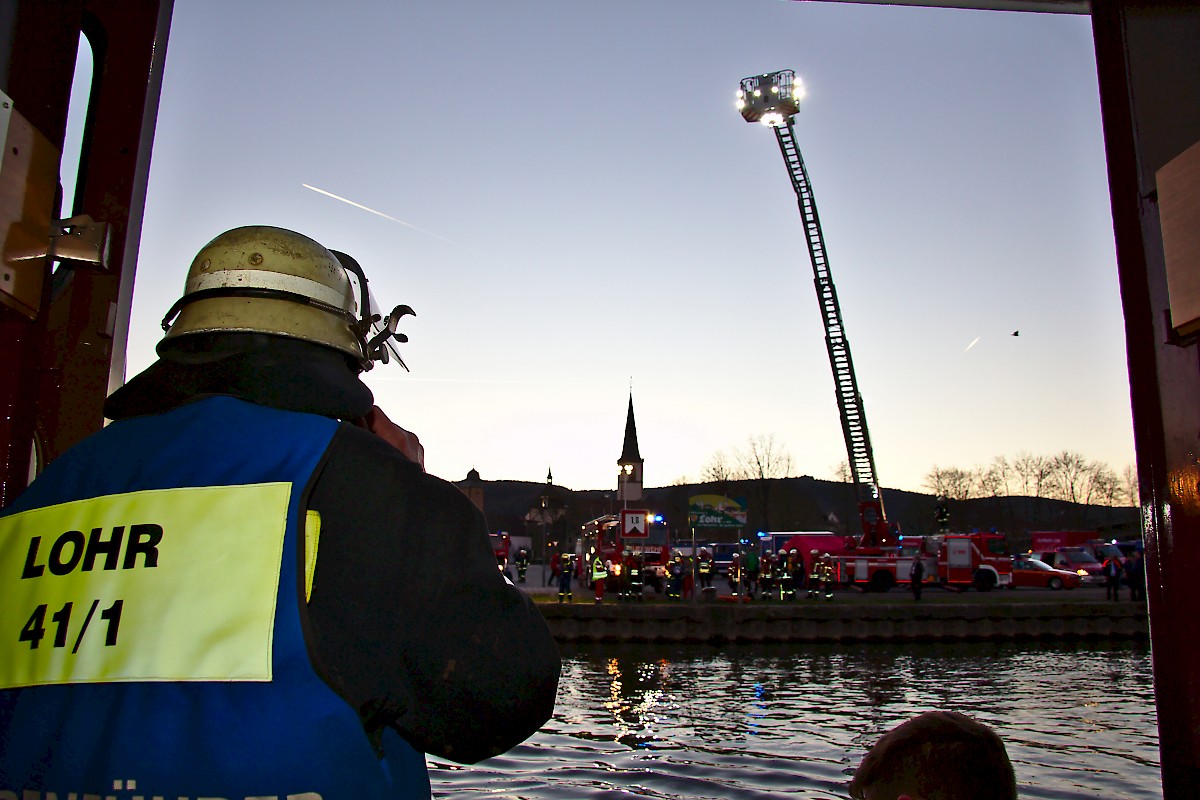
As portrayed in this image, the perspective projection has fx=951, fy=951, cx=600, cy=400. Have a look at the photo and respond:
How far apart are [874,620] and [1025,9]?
23485 millimetres

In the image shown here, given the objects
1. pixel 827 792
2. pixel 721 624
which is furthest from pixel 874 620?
pixel 827 792

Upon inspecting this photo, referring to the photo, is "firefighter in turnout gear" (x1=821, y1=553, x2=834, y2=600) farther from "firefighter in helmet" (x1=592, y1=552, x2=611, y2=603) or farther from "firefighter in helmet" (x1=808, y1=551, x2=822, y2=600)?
Result: "firefighter in helmet" (x1=592, y1=552, x2=611, y2=603)

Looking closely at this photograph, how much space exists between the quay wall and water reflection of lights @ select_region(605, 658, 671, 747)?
13.1ft

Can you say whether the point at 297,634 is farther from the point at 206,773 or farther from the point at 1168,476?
the point at 1168,476

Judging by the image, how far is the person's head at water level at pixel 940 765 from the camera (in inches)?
89.7

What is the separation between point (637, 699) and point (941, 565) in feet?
81.3

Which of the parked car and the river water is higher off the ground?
the parked car

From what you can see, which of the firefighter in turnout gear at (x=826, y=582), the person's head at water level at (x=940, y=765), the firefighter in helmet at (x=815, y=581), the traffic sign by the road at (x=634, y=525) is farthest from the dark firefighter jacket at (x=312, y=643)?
the firefighter in helmet at (x=815, y=581)

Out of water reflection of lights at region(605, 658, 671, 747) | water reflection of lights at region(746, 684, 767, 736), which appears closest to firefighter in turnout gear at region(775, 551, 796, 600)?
water reflection of lights at region(605, 658, 671, 747)

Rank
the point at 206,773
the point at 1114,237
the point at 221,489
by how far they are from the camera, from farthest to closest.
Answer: the point at 1114,237, the point at 221,489, the point at 206,773

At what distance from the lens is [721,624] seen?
2469 cm

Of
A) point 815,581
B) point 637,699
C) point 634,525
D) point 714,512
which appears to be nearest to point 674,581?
point 714,512

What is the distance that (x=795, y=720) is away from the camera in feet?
40.4

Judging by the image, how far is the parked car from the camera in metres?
38.1
